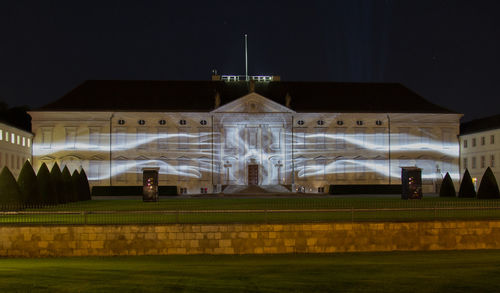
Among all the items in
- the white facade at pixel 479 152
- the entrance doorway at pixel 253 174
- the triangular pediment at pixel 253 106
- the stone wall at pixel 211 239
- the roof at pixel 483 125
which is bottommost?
the stone wall at pixel 211 239

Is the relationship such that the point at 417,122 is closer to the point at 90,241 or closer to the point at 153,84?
the point at 153,84

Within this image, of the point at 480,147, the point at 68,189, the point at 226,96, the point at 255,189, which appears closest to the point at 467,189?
the point at 480,147

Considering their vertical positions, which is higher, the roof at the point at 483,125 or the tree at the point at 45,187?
the roof at the point at 483,125

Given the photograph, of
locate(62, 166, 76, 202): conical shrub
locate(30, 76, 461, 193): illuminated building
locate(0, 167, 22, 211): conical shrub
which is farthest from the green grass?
locate(30, 76, 461, 193): illuminated building

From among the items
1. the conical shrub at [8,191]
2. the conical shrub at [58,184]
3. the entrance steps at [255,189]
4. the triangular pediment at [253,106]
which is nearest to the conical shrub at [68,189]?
the conical shrub at [58,184]

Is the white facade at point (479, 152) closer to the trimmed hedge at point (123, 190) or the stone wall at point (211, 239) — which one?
the trimmed hedge at point (123, 190)

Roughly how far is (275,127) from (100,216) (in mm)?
38242

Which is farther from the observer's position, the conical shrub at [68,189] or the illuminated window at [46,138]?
the illuminated window at [46,138]

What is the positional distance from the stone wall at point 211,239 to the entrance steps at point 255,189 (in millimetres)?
31530

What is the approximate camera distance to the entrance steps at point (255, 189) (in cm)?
5375

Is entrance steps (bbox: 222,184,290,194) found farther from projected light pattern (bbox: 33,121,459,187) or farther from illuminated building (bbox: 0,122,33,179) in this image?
illuminated building (bbox: 0,122,33,179)

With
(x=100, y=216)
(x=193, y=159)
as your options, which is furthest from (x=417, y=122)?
(x=100, y=216)

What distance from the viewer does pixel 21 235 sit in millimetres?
21016

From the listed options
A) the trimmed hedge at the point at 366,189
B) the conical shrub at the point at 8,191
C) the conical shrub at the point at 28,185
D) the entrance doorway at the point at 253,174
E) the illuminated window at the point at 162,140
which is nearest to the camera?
the conical shrub at the point at 8,191
